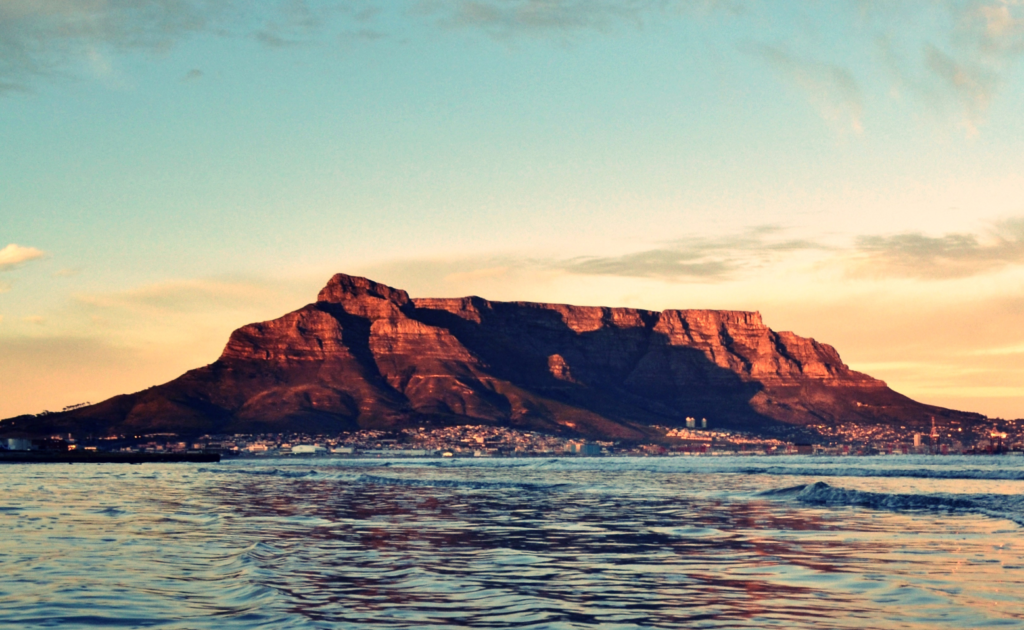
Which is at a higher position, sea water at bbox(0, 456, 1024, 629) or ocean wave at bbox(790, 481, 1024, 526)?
sea water at bbox(0, 456, 1024, 629)

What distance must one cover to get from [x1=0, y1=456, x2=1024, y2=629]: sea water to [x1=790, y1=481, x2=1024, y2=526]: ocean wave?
1.21 feet

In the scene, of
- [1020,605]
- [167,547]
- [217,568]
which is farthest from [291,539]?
[1020,605]

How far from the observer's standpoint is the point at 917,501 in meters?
48.2

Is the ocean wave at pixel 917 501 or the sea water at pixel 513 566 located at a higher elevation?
the sea water at pixel 513 566

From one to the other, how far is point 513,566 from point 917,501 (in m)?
31.0

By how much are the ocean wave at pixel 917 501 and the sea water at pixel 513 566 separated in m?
0.37

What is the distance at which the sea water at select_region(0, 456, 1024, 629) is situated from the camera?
57.6 ft

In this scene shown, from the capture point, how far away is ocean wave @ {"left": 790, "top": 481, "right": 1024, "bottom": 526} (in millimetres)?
45219

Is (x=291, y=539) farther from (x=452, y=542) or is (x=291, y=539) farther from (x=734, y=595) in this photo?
(x=734, y=595)

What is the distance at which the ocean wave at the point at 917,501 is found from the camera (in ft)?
148

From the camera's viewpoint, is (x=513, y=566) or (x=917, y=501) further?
(x=917, y=501)

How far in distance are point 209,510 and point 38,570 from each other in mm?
20970

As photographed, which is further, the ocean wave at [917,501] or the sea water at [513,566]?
the ocean wave at [917,501]

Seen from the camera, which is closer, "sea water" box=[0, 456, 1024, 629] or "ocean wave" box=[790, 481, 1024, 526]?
"sea water" box=[0, 456, 1024, 629]
